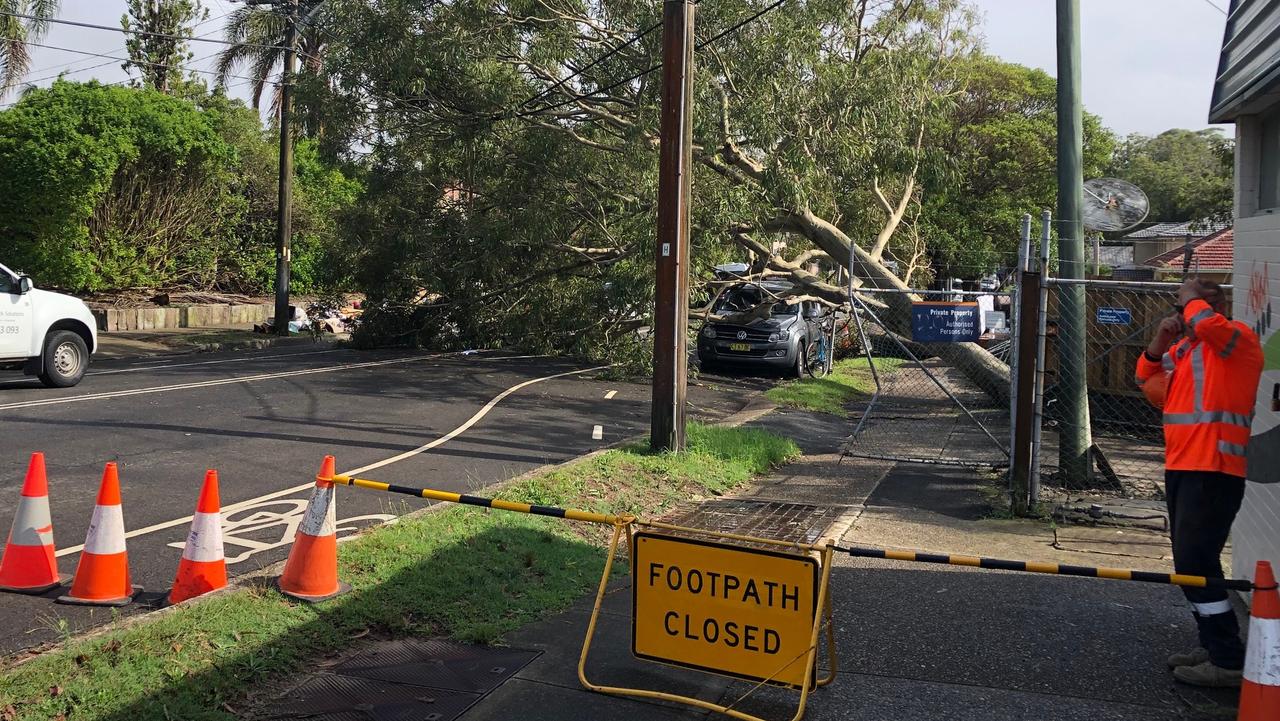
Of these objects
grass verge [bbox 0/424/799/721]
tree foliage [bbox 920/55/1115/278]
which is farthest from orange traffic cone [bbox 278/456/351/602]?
tree foliage [bbox 920/55/1115/278]

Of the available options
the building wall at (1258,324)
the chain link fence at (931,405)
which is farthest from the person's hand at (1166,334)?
the chain link fence at (931,405)

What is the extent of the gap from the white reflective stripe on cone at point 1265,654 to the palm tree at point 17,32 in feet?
84.9

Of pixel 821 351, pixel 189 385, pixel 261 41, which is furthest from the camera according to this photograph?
pixel 261 41

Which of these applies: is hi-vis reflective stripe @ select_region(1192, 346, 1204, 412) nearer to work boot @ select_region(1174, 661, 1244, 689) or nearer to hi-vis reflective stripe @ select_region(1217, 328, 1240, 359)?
hi-vis reflective stripe @ select_region(1217, 328, 1240, 359)

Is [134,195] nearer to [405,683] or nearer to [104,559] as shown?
[104,559]

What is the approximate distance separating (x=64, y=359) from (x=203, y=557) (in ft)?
32.1

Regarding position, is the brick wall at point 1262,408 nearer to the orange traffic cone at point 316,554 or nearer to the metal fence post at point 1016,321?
the metal fence post at point 1016,321

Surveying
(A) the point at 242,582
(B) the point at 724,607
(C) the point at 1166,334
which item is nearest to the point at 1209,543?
(C) the point at 1166,334

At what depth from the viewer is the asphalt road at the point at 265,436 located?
22.8 feet

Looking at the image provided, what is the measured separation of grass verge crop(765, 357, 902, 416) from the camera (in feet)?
50.9

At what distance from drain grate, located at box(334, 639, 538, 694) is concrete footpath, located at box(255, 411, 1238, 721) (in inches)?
1.8

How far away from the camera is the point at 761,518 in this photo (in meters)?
8.17

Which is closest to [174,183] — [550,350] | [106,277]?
[106,277]

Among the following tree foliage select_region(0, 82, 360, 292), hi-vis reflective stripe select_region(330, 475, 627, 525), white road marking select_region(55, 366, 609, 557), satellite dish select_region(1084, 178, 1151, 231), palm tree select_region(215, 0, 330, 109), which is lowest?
white road marking select_region(55, 366, 609, 557)
